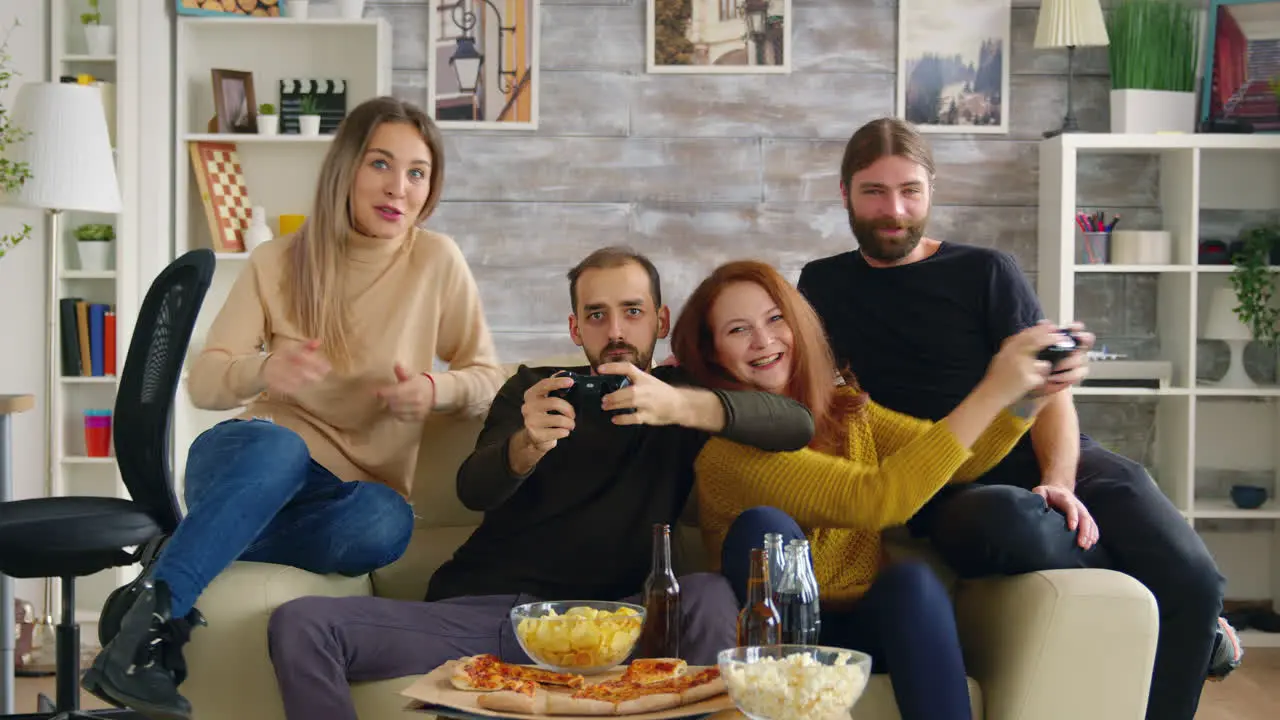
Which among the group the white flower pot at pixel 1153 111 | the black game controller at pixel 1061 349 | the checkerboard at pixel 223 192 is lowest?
the black game controller at pixel 1061 349

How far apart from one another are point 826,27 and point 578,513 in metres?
2.54

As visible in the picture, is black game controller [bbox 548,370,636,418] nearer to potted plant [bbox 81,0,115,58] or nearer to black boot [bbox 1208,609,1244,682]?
black boot [bbox 1208,609,1244,682]

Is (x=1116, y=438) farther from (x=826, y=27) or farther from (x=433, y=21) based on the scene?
(x=433, y=21)

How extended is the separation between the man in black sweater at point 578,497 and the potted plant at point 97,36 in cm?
240

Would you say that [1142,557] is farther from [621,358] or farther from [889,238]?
[621,358]

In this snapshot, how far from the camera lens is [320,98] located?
172 inches

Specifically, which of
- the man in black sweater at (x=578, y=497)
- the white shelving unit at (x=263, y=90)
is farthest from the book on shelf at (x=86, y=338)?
the man in black sweater at (x=578, y=497)

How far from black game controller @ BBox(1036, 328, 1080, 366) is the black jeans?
0.24 metres

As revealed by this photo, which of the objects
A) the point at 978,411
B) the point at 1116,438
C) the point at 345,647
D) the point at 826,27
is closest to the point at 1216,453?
the point at 1116,438

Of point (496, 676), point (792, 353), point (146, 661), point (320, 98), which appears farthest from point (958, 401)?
point (320, 98)

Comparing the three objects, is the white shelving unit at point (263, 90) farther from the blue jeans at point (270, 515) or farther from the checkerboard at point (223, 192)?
the blue jeans at point (270, 515)

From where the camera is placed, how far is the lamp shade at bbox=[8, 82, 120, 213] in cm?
377

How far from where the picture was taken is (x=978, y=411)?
7.20 ft

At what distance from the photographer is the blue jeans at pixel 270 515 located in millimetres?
2123
